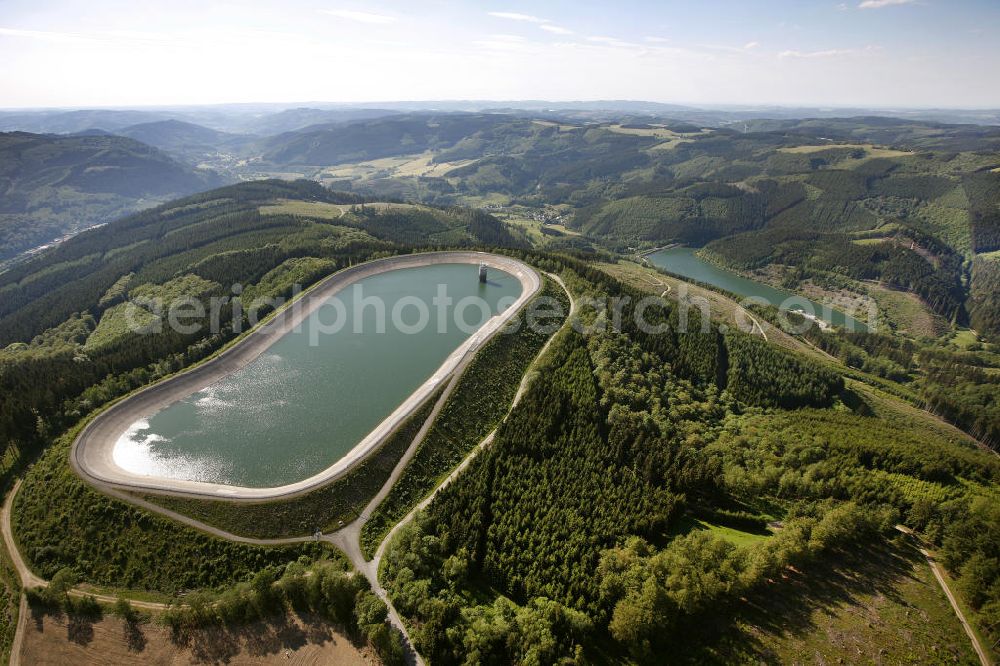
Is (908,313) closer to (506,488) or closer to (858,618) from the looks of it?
(858,618)

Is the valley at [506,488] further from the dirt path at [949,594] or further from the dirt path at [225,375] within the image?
the dirt path at [949,594]

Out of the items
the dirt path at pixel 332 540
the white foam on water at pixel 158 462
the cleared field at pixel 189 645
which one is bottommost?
the cleared field at pixel 189 645

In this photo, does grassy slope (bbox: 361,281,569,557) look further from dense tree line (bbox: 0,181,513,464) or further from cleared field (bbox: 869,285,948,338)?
cleared field (bbox: 869,285,948,338)

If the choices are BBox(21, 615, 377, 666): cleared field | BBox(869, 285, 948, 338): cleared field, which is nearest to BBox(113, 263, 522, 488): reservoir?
BBox(21, 615, 377, 666): cleared field

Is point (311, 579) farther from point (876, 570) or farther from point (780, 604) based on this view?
point (876, 570)

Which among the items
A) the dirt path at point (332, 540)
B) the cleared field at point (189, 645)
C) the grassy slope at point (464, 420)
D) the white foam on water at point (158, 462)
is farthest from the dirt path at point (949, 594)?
the white foam on water at point (158, 462)

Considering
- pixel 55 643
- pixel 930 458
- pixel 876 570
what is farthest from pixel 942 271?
pixel 55 643
